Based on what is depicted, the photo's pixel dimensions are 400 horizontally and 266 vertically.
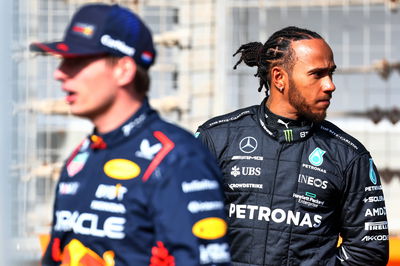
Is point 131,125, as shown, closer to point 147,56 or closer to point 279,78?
point 147,56

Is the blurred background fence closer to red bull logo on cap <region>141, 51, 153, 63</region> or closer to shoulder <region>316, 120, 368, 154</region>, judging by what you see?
shoulder <region>316, 120, 368, 154</region>

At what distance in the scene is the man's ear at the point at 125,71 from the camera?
2.13 m

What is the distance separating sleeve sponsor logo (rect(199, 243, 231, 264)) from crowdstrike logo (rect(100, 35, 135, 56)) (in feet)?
1.50

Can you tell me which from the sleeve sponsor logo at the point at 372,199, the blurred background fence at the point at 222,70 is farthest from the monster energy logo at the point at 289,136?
the blurred background fence at the point at 222,70

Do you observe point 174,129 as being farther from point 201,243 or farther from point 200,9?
point 200,9

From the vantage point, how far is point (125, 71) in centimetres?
214

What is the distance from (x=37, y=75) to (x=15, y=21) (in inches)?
117

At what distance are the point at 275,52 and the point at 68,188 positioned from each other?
141cm

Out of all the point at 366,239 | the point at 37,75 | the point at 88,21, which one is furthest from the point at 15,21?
the point at 37,75

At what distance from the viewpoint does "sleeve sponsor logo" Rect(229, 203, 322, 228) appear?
3.20 metres

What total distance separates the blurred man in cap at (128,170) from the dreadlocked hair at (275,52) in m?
1.28

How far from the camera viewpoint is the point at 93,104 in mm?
2129

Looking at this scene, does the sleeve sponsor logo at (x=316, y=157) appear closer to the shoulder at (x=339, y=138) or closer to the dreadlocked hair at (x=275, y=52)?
the shoulder at (x=339, y=138)

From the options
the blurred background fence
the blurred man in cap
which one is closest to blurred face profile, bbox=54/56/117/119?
the blurred man in cap
